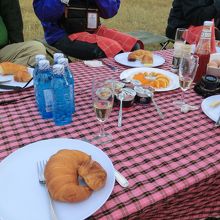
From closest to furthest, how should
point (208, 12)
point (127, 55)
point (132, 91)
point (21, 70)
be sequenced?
point (132, 91), point (21, 70), point (127, 55), point (208, 12)

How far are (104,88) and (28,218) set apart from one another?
1.79 ft

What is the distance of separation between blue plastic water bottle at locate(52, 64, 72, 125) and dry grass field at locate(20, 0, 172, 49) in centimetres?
421

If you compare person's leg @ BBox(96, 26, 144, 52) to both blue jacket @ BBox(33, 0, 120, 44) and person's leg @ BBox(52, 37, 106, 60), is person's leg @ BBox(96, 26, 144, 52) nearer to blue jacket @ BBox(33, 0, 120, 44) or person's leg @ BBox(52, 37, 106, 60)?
blue jacket @ BBox(33, 0, 120, 44)

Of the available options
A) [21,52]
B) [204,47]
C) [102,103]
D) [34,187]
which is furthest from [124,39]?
[34,187]

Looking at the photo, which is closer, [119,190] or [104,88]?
[119,190]

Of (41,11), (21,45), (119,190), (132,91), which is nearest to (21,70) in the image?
(132,91)

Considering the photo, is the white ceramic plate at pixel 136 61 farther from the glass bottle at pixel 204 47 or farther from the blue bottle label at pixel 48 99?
the blue bottle label at pixel 48 99

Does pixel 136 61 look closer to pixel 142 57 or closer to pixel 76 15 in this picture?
pixel 142 57

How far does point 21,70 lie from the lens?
1.52 m

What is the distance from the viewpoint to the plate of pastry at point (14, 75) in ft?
4.80

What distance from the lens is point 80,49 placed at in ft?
9.15

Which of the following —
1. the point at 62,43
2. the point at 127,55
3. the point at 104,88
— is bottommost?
the point at 62,43

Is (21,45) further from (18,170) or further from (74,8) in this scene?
(18,170)

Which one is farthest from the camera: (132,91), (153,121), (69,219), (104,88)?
(132,91)
